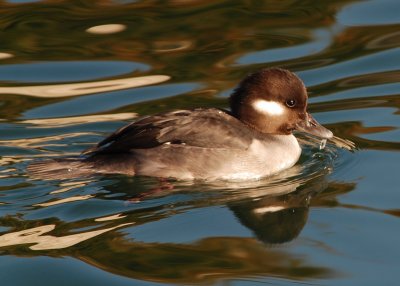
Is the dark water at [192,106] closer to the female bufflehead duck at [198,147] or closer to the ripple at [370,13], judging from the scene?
the ripple at [370,13]

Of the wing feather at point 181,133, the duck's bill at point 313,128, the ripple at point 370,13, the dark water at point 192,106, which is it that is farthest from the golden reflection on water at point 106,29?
the duck's bill at point 313,128

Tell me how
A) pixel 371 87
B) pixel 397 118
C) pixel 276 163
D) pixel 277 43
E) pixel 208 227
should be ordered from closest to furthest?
pixel 208 227, pixel 276 163, pixel 397 118, pixel 371 87, pixel 277 43

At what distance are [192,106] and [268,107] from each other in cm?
169

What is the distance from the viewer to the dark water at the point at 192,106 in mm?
7383

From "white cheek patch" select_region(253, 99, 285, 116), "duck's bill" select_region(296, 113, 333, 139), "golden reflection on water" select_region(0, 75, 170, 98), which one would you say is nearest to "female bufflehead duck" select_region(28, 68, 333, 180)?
"white cheek patch" select_region(253, 99, 285, 116)

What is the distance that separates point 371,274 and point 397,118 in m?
3.85

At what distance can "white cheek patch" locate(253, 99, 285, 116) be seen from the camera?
9.68 m

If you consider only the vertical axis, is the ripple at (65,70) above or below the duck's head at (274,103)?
above

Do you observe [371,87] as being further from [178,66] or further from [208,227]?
[208,227]

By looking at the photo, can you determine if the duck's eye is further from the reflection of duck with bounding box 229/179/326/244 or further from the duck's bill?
the reflection of duck with bounding box 229/179/326/244

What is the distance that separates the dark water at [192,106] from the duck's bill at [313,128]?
256 millimetres

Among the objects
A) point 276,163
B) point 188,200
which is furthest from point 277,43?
point 188,200

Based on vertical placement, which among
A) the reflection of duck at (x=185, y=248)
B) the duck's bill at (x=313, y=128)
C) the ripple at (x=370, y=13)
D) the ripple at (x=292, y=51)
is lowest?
the reflection of duck at (x=185, y=248)

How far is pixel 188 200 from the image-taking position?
29.3 ft
